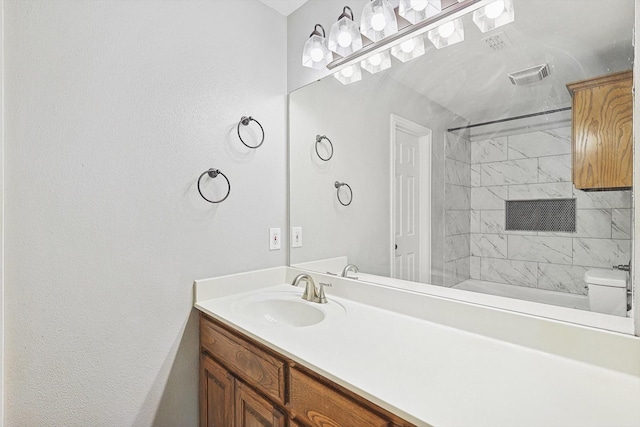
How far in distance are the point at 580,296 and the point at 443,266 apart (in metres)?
0.41

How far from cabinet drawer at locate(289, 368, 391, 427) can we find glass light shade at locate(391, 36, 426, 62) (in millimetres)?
1230

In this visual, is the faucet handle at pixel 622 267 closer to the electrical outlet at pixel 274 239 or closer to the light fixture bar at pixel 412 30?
the light fixture bar at pixel 412 30

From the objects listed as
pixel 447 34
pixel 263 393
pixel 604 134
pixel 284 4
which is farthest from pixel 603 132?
pixel 284 4

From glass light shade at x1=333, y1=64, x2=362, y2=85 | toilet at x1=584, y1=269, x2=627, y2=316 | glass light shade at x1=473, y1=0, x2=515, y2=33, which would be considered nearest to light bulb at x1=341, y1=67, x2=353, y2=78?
glass light shade at x1=333, y1=64, x2=362, y2=85

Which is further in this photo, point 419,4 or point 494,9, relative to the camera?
point 419,4

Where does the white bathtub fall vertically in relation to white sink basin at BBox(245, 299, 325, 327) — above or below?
above

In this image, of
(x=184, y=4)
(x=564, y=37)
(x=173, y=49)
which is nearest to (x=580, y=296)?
(x=564, y=37)

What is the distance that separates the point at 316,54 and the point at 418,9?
506 millimetres

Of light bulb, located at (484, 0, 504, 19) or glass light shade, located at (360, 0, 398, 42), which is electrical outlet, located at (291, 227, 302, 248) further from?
light bulb, located at (484, 0, 504, 19)

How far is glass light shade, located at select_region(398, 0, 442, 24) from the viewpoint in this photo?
45.6 inches

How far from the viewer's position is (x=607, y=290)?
88cm

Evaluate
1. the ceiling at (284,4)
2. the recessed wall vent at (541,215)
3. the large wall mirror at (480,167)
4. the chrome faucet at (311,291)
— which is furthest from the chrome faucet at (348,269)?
the ceiling at (284,4)

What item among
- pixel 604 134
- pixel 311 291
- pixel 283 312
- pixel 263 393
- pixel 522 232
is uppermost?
pixel 604 134

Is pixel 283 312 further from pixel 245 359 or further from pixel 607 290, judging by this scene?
pixel 607 290
